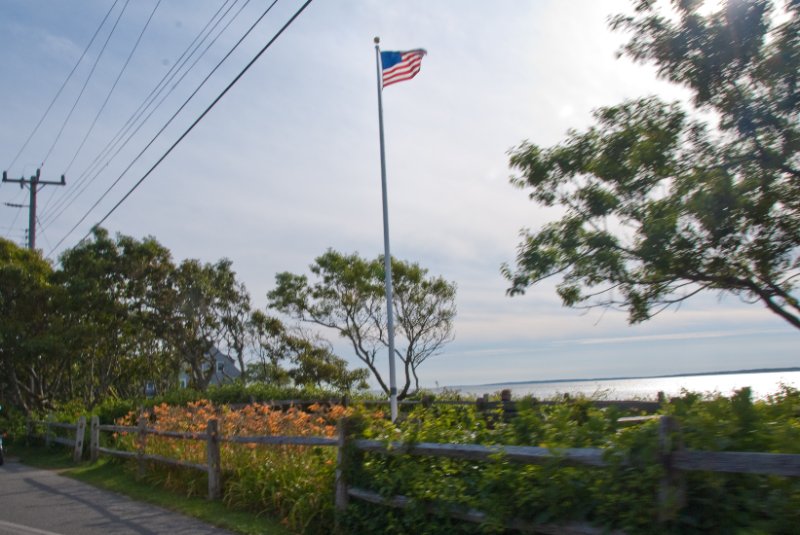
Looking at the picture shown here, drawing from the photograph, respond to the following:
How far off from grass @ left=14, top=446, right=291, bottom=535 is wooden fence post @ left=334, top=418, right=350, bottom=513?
1066 millimetres

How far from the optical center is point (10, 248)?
29.1 m

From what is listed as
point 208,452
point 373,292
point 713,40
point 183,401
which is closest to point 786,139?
point 713,40

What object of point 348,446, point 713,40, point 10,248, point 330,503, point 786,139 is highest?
point 10,248

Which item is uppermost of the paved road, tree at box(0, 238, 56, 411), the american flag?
the american flag

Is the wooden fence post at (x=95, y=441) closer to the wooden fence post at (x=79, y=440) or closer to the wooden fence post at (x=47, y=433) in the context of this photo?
the wooden fence post at (x=79, y=440)

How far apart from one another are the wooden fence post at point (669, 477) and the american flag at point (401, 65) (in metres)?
17.5

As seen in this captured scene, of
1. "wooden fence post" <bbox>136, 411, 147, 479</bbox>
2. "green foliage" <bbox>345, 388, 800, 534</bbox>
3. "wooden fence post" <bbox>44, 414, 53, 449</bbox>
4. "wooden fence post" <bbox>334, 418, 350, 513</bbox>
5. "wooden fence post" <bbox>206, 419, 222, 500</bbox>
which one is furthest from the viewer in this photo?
"wooden fence post" <bbox>44, 414, 53, 449</bbox>

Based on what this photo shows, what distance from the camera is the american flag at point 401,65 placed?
69.7 ft

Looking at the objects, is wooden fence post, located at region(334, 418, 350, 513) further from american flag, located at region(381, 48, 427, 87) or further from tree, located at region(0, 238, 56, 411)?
tree, located at region(0, 238, 56, 411)

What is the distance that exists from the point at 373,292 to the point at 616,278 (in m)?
20.0

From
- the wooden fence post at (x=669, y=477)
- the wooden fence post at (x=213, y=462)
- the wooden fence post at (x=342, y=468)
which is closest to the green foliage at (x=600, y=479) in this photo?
the wooden fence post at (x=669, y=477)

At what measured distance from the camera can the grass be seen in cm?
991

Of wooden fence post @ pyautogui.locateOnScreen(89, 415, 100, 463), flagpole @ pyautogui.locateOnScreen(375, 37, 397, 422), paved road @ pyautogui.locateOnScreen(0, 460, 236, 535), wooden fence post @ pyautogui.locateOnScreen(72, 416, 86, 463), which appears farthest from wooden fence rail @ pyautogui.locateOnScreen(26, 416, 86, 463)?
flagpole @ pyautogui.locateOnScreen(375, 37, 397, 422)

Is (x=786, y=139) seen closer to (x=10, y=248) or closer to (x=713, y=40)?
(x=713, y=40)
